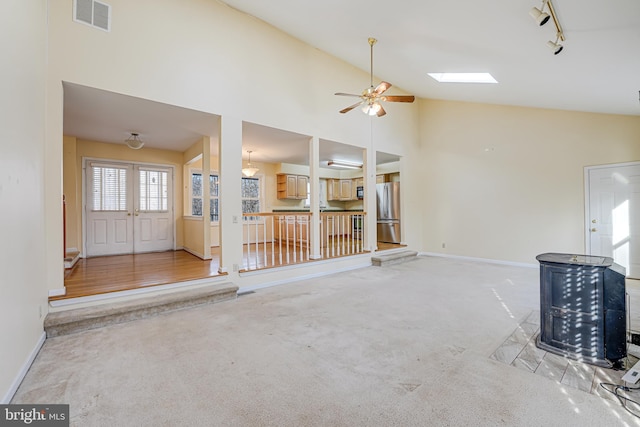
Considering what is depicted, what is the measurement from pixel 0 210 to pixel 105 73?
227 cm

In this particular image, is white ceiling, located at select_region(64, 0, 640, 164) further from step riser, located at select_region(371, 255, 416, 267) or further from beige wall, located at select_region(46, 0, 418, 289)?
step riser, located at select_region(371, 255, 416, 267)

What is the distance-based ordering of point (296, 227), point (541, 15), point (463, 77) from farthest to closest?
point (296, 227), point (463, 77), point (541, 15)

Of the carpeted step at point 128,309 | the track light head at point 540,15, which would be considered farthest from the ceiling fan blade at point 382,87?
the carpeted step at point 128,309

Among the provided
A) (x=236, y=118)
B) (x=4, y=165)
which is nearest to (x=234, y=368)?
(x=4, y=165)

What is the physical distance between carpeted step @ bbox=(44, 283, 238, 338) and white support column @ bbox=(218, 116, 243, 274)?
45 cm

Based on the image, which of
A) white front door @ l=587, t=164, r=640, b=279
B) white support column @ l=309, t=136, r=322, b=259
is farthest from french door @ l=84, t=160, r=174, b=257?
white front door @ l=587, t=164, r=640, b=279

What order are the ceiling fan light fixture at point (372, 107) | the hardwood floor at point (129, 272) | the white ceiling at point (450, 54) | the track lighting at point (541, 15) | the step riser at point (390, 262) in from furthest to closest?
the step riser at point (390, 262) < the ceiling fan light fixture at point (372, 107) < the hardwood floor at point (129, 272) < the white ceiling at point (450, 54) < the track lighting at point (541, 15)

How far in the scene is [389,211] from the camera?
315 inches

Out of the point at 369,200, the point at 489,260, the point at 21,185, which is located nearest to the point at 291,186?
the point at 369,200

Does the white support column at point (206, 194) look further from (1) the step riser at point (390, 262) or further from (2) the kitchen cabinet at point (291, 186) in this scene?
(1) the step riser at point (390, 262)

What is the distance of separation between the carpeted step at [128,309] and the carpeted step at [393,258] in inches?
133

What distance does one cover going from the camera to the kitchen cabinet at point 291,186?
8477 millimetres

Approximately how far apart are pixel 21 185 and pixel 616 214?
8140 mm

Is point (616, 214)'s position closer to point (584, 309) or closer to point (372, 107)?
point (584, 309)
